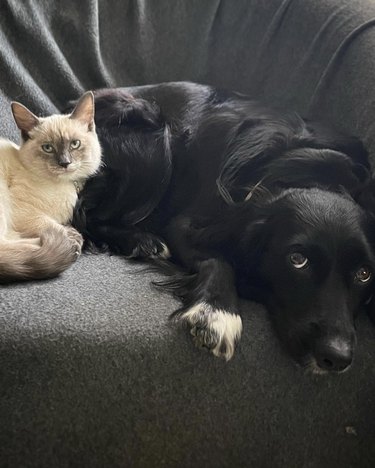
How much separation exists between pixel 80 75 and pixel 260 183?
0.87 metres

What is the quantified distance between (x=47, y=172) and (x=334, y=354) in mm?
855

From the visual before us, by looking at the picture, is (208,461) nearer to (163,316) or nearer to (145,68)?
(163,316)

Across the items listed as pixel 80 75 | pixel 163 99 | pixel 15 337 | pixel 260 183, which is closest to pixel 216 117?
pixel 163 99

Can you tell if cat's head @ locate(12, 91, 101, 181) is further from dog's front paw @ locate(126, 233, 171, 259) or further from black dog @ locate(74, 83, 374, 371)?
dog's front paw @ locate(126, 233, 171, 259)

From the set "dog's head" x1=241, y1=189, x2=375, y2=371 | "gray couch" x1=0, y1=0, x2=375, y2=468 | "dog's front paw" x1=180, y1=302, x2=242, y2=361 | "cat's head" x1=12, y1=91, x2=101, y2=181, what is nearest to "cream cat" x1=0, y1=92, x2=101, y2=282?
"cat's head" x1=12, y1=91, x2=101, y2=181

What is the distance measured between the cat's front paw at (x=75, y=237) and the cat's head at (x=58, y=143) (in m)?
0.15

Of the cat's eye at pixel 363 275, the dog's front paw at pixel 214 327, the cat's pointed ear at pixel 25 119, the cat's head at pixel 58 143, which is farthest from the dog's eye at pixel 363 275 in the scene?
the cat's pointed ear at pixel 25 119

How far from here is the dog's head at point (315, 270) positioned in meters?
1.19

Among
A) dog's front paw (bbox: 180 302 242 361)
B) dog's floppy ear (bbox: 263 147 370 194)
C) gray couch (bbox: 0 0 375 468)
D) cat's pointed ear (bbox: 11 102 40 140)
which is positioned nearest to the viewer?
gray couch (bbox: 0 0 375 468)

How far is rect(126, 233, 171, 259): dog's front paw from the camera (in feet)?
5.11

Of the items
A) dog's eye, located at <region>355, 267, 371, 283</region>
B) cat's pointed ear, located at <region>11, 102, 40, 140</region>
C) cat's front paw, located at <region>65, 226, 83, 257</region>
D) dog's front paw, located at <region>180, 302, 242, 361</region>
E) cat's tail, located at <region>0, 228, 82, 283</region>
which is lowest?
cat's front paw, located at <region>65, 226, 83, 257</region>

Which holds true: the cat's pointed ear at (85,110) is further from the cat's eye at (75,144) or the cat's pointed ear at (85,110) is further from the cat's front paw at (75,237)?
the cat's front paw at (75,237)

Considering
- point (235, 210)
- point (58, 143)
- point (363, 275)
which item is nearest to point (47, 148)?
point (58, 143)

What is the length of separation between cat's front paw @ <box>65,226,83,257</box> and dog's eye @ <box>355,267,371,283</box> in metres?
0.65
